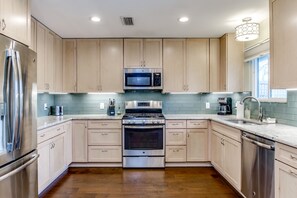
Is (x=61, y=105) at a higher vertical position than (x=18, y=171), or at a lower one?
higher

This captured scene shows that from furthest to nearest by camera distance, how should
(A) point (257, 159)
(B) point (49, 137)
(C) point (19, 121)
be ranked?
(B) point (49, 137) → (A) point (257, 159) → (C) point (19, 121)

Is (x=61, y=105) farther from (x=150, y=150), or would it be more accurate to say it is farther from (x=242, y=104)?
(x=242, y=104)

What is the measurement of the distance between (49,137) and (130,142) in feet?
4.55

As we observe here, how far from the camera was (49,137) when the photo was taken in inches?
119

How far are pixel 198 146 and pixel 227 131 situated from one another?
38.3 inches

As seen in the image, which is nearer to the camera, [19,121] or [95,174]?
[19,121]

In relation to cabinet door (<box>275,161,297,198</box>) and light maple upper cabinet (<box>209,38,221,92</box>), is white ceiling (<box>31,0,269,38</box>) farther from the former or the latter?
cabinet door (<box>275,161,297,198</box>)

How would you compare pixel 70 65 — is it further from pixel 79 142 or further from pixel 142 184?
pixel 142 184

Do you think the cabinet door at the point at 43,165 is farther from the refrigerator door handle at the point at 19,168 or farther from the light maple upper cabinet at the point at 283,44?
the light maple upper cabinet at the point at 283,44

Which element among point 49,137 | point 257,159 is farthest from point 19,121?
point 257,159

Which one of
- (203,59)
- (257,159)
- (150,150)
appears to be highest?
(203,59)

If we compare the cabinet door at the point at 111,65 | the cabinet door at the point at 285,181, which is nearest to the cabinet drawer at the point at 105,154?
the cabinet door at the point at 111,65

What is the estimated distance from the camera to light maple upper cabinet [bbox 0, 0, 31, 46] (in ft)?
6.00

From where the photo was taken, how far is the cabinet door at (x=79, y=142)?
3.95m
